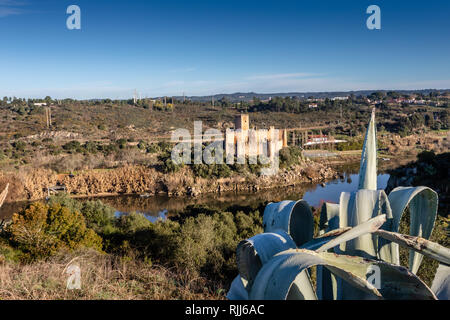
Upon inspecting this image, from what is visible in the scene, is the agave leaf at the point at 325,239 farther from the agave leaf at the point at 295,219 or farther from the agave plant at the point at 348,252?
the agave leaf at the point at 295,219

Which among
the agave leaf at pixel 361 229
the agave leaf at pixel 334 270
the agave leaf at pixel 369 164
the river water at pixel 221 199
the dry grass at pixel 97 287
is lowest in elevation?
the river water at pixel 221 199

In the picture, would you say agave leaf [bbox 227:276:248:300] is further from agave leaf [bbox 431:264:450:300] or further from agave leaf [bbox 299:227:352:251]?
agave leaf [bbox 431:264:450:300]

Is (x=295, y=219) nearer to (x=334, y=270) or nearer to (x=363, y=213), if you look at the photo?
(x=363, y=213)

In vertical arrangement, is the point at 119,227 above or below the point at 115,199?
above

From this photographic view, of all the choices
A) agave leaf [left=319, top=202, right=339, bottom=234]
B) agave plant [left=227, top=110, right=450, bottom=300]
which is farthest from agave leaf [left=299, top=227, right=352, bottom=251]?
agave leaf [left=319, top=202, right=339, bottom=234]

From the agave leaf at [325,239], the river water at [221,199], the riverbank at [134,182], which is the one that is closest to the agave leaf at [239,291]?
the agave leaf at [325,239]

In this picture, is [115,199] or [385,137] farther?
[385,137]

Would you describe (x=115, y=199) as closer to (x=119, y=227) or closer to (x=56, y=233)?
(x=119, y=227)
